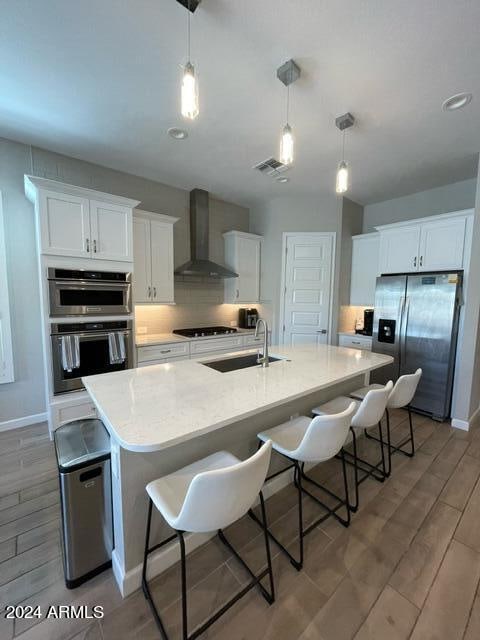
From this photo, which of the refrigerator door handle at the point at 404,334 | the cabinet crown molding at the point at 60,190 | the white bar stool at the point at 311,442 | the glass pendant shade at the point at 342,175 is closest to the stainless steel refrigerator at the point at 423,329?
the refrigerator door handle at the point at 404,334

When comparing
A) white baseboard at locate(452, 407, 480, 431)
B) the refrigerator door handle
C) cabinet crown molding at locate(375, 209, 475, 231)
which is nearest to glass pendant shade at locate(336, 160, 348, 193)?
cabinet crown molding at locate(375, 209, 475, 231)

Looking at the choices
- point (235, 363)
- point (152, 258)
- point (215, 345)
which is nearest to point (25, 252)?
point (152, 258)

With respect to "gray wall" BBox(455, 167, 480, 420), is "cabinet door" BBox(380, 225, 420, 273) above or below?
above

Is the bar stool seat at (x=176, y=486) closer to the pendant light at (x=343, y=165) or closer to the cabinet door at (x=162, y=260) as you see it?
the pendant light at (x=343, y=165)

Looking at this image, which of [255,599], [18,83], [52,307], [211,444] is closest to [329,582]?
[255,599]

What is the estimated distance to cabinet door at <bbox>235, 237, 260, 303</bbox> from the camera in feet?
14.2

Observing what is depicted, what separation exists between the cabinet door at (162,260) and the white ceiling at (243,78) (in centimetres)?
77

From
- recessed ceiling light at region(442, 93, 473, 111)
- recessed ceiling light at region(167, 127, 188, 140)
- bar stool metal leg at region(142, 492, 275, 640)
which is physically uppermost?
recessed ceiling light at region(167, 127, 188, 140)

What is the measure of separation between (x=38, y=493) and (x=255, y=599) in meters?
1.73

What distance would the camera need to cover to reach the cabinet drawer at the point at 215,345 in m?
3.62

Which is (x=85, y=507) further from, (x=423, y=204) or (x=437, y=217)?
(x=423, y=204)

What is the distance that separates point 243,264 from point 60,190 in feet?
8.45

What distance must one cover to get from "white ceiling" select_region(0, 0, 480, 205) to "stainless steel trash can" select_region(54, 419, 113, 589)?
2.36 m

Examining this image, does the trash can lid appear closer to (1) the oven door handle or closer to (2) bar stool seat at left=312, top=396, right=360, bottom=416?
(2) bar stool seat at left=312, top=396, right=360, bottom=416
